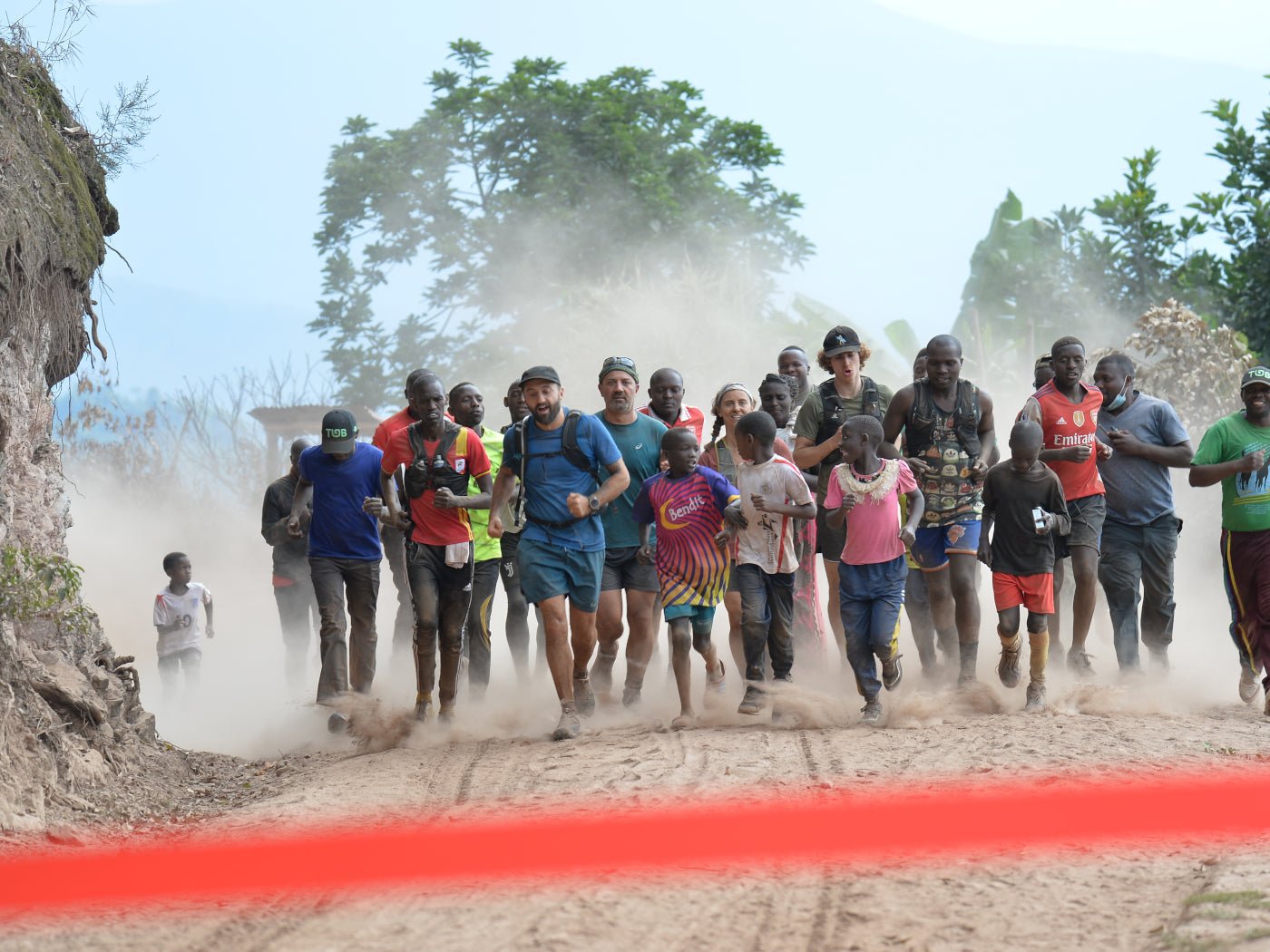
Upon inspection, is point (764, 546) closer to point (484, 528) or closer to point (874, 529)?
point (874, 529)

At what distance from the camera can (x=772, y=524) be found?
9.12m

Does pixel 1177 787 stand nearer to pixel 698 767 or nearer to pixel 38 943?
pixel 698 767

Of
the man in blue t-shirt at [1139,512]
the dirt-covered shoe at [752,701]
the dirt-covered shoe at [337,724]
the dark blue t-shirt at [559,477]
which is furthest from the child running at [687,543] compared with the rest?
the man in blue t-shirt at [1139,512]

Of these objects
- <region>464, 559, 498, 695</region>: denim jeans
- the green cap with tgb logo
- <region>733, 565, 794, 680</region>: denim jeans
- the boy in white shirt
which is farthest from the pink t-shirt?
the boy in white shirt

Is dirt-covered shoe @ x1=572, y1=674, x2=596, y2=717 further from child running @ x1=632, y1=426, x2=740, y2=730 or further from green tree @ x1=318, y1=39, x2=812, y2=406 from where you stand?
green tree @ x1=318, y1=39, x2=812, y2=406

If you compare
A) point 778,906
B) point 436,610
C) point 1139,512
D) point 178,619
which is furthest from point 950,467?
point 178,619

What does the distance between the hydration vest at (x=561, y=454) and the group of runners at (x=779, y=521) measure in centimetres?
1

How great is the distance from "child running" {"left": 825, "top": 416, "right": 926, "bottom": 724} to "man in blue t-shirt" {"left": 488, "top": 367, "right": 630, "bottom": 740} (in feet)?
4.40

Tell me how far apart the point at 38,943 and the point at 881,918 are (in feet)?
9.11

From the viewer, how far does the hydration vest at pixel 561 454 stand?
8.89m

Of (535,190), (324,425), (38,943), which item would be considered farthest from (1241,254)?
(535,190)

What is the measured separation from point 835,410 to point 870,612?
5.42 ft

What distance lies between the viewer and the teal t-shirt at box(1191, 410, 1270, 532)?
31.1 ft

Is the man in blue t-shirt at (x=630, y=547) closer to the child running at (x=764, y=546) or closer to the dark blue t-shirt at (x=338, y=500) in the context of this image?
the child running at (x=764, y=546)
